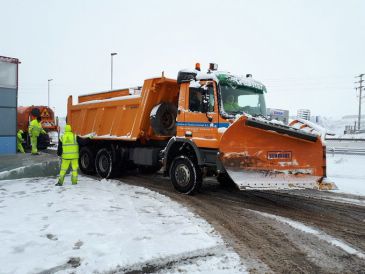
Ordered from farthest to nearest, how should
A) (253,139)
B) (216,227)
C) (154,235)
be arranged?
1. (253,139)
2. (216,227)
3. (154,235)

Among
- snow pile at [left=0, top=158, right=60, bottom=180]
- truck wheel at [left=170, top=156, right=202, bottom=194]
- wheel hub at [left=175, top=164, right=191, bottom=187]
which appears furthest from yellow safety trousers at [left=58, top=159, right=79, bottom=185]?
wheel hub at [left=175, top=164, right=191, bottom=187]

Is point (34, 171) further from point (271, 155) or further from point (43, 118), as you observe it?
point (43, 118)

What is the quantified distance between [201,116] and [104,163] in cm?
436

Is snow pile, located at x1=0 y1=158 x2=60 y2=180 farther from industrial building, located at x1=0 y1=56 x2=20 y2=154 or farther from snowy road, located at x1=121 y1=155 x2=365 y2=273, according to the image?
snowy road, located at x1=121 y1=155 x2=365 y2=273

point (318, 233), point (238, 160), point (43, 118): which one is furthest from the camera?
point (43, 118)

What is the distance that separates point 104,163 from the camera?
10.6 m

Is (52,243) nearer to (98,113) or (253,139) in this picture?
(253,139)

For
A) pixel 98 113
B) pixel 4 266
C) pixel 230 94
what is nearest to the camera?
pixel 4 266

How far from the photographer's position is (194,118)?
768 centimetres

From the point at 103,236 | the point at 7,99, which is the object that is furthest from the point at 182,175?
the point at 7,99

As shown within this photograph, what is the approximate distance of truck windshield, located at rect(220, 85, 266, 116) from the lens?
728cm

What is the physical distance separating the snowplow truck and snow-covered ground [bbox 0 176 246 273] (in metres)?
1.23

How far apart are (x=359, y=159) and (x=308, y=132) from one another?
869 cm

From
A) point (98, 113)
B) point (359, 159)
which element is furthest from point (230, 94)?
point (359, 159)
